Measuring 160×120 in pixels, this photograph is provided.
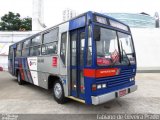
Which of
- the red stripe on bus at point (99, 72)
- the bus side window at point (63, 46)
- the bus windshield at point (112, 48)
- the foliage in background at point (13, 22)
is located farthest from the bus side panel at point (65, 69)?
the foliage in background at point (13, 22)

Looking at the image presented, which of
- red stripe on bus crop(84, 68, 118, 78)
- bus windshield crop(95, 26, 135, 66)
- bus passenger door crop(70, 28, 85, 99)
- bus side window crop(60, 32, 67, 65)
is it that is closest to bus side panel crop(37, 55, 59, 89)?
bus side window crop(60, 32, 67, 65)

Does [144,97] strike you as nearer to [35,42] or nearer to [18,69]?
[35,42]

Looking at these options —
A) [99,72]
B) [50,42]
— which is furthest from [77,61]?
[50,42]

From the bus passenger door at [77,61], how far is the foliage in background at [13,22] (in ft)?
135

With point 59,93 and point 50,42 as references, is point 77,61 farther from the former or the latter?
point 50,42

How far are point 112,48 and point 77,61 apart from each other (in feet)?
3.52

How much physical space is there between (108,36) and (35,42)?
154 inches

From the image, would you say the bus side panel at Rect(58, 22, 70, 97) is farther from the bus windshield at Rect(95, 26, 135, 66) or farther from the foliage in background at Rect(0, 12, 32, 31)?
the foliage in background at Rect(0, 12, 32, 31)

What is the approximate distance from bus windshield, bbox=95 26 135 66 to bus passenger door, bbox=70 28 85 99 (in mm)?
522

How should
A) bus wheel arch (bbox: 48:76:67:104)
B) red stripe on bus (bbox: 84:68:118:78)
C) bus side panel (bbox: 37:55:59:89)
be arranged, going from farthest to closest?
bus side panel (bbox: 37:55:59:89)
bus wheel arch (bbox: 48:76:67:104)
red stripe on bus (bbox: 84:68:118:78)

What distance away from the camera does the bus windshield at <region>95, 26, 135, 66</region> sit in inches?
175

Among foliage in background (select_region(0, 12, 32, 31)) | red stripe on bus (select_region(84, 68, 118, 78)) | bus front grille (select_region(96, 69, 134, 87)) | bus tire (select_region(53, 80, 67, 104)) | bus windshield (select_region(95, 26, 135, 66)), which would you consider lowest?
bus tire (select_region(53, 80, 67, 104))

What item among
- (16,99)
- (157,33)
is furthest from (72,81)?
(157,33)

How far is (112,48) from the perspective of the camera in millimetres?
4898
